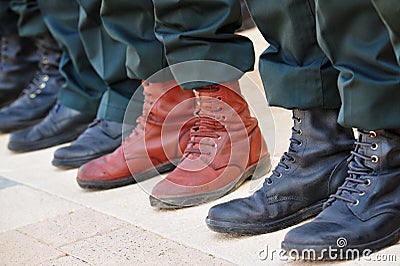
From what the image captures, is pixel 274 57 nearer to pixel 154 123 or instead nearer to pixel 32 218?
pixel 154 123

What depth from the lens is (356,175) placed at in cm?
133

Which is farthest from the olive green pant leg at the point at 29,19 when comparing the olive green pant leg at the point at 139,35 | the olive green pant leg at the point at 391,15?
the olive green pant leg at the point at 391,15

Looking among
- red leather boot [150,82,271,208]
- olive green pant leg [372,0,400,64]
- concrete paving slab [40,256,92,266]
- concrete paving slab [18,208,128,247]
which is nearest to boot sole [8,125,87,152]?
concrete paving slab [18,208,128,247]

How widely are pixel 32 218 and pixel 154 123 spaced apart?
0.37 meters

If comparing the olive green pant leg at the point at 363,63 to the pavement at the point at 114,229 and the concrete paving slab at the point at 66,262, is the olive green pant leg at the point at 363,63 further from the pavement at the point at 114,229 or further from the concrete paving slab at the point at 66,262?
the concrete paving slab at the point at 66,262

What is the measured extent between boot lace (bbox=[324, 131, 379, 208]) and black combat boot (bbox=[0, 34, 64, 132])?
1.49m

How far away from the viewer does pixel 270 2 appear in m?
1.39

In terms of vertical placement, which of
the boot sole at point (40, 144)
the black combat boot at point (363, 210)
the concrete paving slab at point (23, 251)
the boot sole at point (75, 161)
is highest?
the black combat boot at point (363, 210)

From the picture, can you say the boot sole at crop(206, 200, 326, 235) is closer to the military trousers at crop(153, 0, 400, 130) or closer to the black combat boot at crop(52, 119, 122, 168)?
the military trousers at crop(153, 0, 400, 130)

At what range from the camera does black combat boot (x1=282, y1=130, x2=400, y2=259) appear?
1229 millimetres

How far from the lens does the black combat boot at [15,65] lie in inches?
111

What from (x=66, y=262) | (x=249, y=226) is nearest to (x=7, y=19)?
(x=66, y=262)

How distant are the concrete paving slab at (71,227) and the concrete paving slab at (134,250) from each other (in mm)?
37

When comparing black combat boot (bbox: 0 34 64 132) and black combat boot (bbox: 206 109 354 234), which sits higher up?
black combat boot (bbox: 206 109 354 234)
